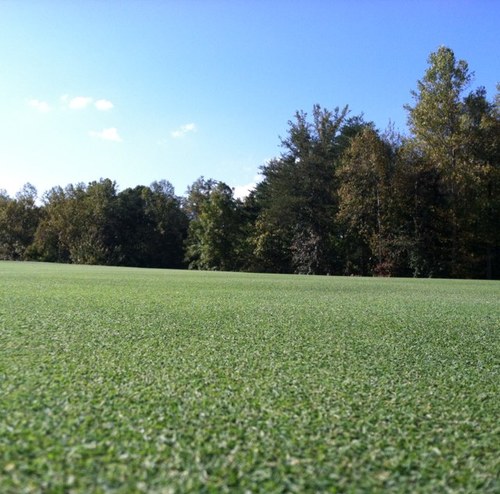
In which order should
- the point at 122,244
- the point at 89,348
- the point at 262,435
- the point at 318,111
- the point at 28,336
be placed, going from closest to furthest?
the point at 262,435 < the point at 89,348 < the point at 28,336 < the point at 318,111 < the point at 122,244

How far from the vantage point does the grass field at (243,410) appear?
3.04 ft

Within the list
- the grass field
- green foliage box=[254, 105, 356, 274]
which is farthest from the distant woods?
the grass field

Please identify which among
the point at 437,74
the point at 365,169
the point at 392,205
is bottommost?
the point at 392,205

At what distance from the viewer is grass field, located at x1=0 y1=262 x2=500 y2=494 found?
0.93 meters

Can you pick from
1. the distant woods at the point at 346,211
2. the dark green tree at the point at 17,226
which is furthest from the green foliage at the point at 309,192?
the dark green tree at the point at 17,226

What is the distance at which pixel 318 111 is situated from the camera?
2436 centimetres

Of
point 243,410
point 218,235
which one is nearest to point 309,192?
point 218,235

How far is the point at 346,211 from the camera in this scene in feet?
67.7

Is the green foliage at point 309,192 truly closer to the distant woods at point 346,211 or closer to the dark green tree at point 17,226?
the distant woods at point 346,211

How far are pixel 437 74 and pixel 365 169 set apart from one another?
182 inches

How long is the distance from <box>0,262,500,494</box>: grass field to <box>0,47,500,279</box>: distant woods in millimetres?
17576

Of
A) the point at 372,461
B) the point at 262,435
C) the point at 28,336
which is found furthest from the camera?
the point at 28,336

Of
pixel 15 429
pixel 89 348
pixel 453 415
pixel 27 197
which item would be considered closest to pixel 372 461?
pixel 453 415

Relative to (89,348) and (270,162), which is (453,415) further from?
(270,162)
